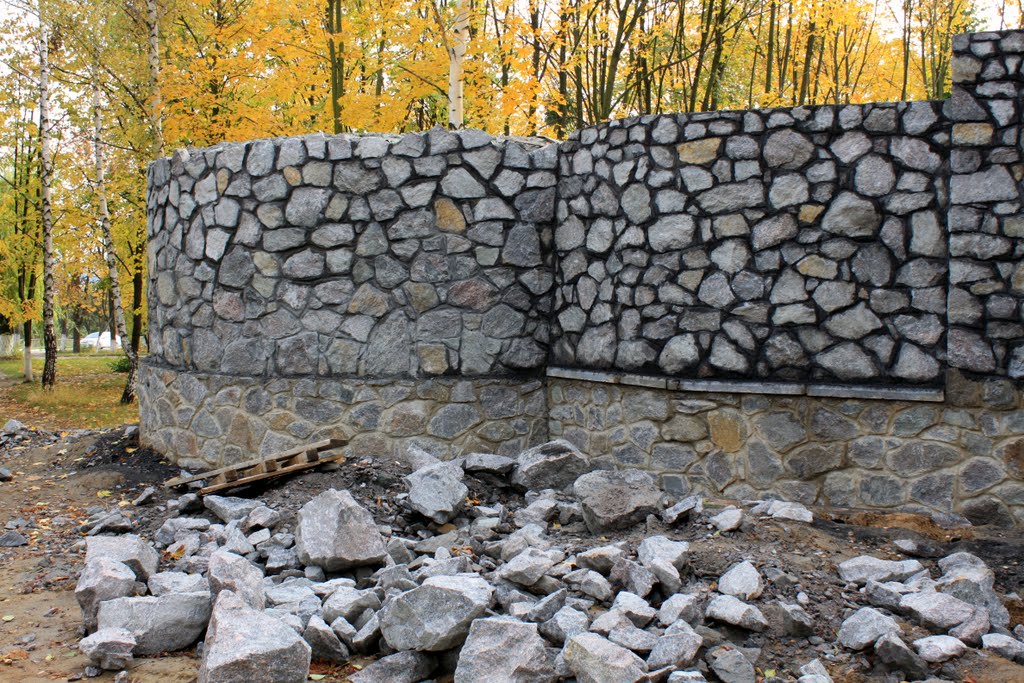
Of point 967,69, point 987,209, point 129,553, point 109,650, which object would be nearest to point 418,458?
point 129,553

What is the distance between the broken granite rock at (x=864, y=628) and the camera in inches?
181

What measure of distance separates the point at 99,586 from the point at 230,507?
5.90 feet

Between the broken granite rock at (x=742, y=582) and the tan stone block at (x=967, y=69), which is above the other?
the tan stone block at (x=967, y=69)

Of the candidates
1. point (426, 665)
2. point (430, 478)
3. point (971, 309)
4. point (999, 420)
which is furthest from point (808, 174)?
point (426, 665)

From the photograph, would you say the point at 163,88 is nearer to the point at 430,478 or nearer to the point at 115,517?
the point at 115,517

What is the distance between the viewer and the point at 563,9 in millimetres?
13070

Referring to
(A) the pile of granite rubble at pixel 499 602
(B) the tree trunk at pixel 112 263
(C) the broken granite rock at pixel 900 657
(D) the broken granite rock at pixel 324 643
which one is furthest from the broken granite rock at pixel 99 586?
(B) the tree trunk at pixel 112 263

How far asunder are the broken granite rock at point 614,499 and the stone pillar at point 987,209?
2325 mm

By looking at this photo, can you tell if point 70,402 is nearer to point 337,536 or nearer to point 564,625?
point 337,536

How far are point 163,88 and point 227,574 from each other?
1110cm

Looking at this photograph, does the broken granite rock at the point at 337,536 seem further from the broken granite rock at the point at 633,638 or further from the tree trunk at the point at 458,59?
the tree trunk at the point at 458,59

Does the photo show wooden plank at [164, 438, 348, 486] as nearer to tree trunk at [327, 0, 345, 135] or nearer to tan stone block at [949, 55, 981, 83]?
tan stone block at [949, 55, 981, 83]

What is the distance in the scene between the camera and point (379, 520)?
6633 mm

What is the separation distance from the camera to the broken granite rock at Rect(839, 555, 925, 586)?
5352 millimetres
